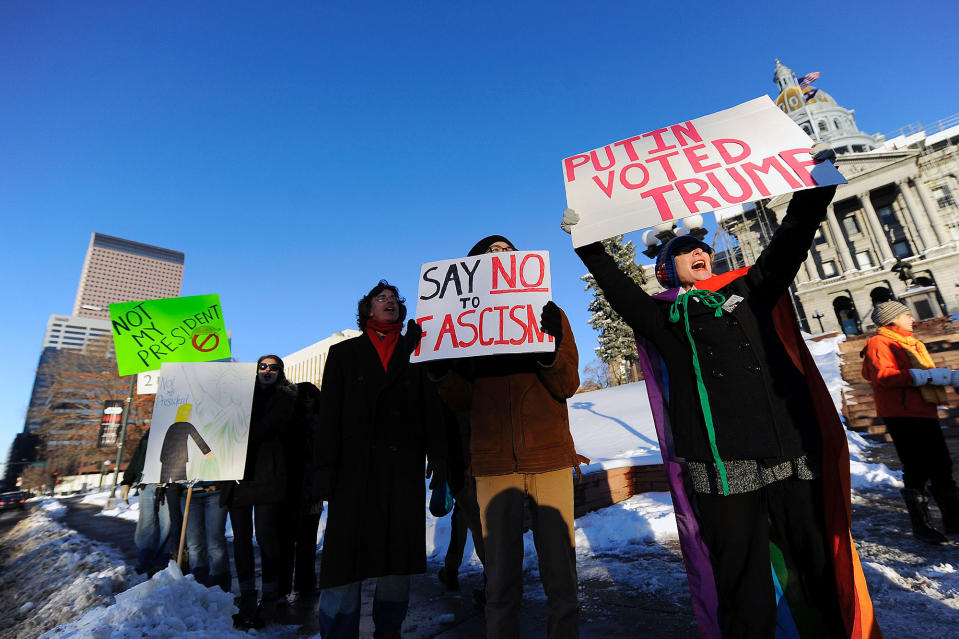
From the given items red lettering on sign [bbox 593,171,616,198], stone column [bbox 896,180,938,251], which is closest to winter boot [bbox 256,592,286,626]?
red lettering on sign [bbox 593,171,616,198]

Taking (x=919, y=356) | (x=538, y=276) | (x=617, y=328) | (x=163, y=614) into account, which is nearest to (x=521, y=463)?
(x=538, y=276)

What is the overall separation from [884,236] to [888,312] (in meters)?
47.5

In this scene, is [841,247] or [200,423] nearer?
[200,423]

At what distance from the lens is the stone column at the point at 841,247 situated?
3988 cm

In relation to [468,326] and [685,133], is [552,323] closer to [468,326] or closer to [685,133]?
[468,326]

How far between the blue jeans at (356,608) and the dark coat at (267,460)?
2021mm

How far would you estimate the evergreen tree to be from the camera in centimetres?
2919

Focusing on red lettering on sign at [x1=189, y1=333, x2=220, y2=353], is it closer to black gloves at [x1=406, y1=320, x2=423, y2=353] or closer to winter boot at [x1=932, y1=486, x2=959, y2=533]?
black gloves at [x1=406, y1=320, x2=423, y2=353]

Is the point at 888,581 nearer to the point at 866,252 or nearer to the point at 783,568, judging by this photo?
the point at 783,568

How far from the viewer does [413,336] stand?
2.71 m

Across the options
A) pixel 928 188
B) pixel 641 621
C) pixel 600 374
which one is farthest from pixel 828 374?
pixel 928 188

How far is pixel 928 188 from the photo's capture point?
40.4 m

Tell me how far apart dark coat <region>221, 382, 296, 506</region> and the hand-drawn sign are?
2304mm

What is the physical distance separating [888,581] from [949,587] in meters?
0.29
